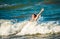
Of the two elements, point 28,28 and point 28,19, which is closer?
point 28,28

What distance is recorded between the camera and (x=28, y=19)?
12688 mm

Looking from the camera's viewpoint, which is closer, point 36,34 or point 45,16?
Answer: point 36,34

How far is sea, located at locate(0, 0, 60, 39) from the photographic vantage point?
30.9 feet

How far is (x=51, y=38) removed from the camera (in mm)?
8570

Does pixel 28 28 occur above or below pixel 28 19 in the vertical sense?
below

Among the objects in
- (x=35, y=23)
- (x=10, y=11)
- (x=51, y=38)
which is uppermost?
(x=10, y=11)

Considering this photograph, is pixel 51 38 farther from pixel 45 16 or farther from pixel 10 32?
pixel 45 16

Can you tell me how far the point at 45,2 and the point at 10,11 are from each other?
244 cm

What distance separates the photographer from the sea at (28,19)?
9414 millimetres

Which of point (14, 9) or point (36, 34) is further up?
point (14, 9)

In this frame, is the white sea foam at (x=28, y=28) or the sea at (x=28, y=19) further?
the white sea foam at (x=28, y=28)

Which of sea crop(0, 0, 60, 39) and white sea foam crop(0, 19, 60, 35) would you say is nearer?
sea crop(0, 0, 60, 39)

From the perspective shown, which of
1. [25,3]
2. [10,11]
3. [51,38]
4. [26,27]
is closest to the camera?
[51,38]

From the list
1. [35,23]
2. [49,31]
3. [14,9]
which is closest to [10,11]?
[14,9]
